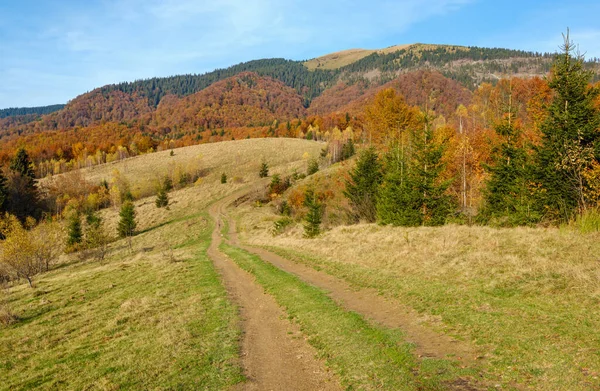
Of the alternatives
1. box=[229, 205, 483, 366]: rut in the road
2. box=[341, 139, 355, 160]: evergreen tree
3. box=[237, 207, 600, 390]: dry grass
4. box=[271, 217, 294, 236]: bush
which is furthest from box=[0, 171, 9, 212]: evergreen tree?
box=[229, 205, 483, 366]: rut in the road

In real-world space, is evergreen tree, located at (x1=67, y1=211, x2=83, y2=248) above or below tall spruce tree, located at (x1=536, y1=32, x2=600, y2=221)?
below

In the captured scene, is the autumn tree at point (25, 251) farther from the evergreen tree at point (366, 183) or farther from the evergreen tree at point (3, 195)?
the evergreen tree at point (3, 195)

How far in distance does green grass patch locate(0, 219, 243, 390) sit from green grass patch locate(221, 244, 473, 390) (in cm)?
225

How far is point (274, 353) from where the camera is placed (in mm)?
9039

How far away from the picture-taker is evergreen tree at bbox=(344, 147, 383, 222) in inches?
1561

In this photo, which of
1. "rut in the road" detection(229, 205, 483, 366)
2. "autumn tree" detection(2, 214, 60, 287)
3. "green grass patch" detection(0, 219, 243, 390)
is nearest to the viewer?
"rut in the road" detection(229, 205, 483, 366)

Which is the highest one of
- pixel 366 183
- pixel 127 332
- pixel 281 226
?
pixel 366 183

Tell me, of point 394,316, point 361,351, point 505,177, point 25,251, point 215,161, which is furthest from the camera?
point 215,161

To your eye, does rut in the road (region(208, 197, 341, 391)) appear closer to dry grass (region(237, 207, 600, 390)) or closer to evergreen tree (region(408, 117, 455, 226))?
dry grass (region(237, 207, 600, 390))

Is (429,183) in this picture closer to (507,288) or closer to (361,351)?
(507,288)

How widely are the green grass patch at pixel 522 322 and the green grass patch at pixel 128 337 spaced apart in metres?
5.64

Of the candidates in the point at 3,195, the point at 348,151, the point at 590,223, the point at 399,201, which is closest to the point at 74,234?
the point at 3,195

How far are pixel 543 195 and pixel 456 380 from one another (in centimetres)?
1918

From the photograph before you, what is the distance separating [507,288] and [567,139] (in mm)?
14226
